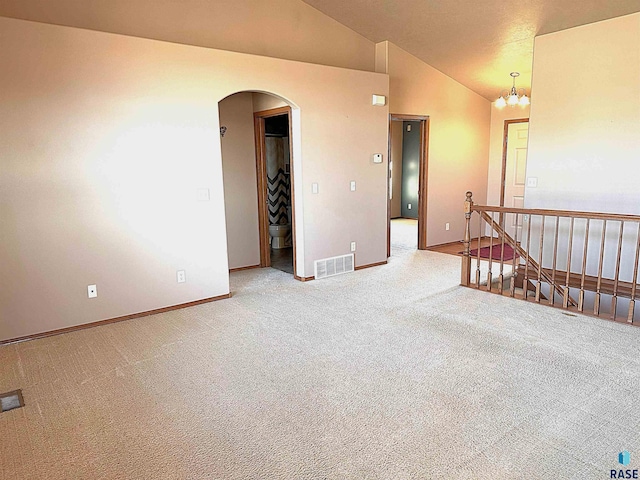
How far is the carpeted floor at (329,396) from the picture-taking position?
2.06 m

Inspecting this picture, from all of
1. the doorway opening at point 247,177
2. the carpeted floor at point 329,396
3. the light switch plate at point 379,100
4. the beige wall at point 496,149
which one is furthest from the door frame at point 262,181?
the beige wall at point 496,149

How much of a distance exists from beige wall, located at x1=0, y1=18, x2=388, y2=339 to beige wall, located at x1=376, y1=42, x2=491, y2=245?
1722 millimetres

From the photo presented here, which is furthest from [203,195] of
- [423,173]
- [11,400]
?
[423,173]

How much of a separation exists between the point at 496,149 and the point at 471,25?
9.98ft

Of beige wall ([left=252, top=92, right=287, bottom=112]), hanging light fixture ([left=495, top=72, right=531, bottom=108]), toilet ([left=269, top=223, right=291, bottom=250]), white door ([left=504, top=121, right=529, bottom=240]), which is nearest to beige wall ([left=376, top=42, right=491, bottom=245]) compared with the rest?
white door ([left=504, top=121, right=529, bottom=240])

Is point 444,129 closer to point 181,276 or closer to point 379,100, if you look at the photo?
point 379,100

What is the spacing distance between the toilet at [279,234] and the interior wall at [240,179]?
1131 millimetres

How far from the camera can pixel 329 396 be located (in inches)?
103

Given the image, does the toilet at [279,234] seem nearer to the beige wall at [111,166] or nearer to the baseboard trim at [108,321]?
the beige wall at [111,166]

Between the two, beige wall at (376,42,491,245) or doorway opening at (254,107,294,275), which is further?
doorway opening at (254,107,294,275)

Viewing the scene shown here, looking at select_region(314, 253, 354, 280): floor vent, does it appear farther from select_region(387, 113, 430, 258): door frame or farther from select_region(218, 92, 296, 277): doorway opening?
select_region(387, 113, 430, 258): door frame

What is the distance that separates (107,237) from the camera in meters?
3.80

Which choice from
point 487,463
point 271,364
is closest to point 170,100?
point 271,364

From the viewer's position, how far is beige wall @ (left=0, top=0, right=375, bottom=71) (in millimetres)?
3854
